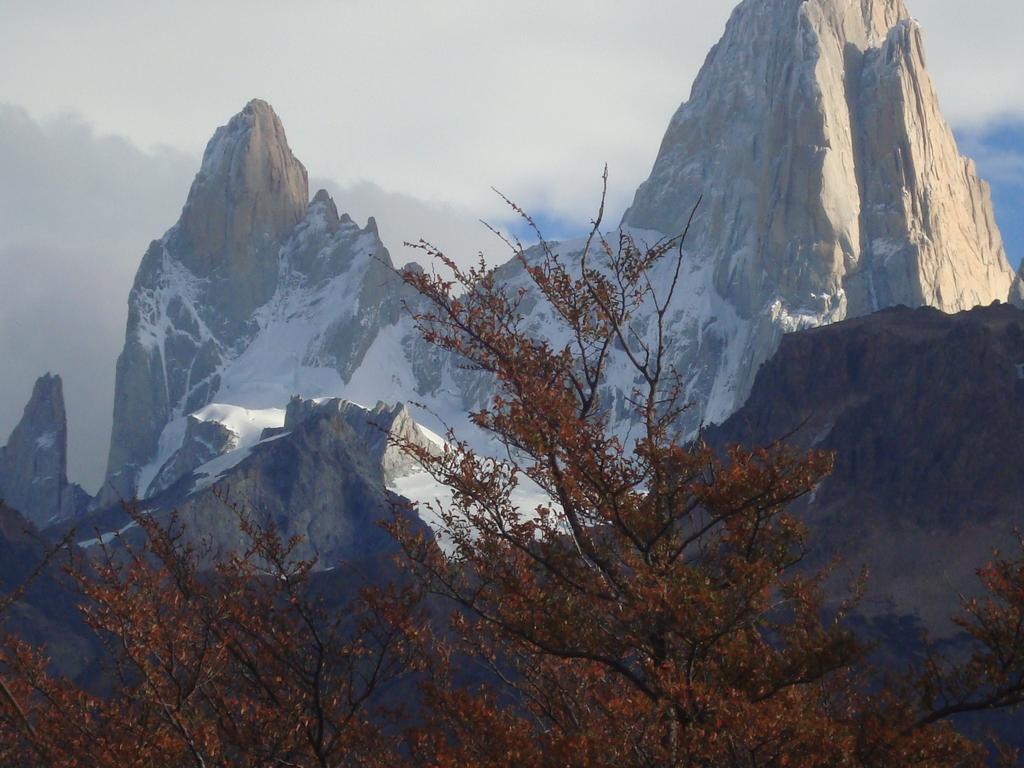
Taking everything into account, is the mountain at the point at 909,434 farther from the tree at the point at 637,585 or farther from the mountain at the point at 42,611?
the tree at the point at 637,585

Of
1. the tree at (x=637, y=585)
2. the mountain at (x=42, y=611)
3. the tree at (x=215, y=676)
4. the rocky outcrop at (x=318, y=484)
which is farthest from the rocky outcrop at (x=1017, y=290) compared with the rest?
the tree at (x=637, y=585)

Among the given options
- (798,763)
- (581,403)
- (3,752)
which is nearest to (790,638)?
(798,763)

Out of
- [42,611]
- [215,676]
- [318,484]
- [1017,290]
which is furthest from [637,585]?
[1017,290]

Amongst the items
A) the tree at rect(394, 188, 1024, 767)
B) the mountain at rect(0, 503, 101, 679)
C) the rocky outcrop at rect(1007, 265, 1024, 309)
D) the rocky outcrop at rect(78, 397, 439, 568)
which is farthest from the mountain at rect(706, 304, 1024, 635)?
the tree at rect(394, 188, 1024, 767)

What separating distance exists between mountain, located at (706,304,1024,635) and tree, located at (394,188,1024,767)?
358ft

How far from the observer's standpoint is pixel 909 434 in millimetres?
144375

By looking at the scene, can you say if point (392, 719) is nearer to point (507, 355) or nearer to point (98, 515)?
point (507, 355)

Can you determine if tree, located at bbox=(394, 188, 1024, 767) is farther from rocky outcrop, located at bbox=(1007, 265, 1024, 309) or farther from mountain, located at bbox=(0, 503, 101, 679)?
rocky outcrop, located at bbox=(1007, 265, 1024, 309)

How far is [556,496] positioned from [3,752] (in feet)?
25.2

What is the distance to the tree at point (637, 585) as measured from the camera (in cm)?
1422

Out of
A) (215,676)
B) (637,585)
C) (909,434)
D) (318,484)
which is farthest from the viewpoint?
(318,484)

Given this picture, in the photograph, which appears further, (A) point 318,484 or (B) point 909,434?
(A) point 318,484

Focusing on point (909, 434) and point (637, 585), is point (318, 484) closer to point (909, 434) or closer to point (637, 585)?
point (909, 434)

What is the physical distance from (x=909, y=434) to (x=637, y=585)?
5295 inches
